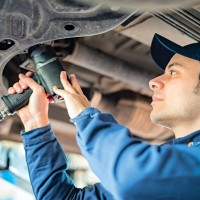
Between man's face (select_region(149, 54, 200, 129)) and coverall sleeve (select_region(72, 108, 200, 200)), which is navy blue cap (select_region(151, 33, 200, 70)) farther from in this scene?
coverall sleeve (select_region(72, 108, 200, 200))

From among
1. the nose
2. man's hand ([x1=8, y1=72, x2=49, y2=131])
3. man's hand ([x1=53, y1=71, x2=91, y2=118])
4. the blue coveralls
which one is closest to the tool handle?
man's hand ([x1=8, y1=72, x2=49, y2=131])

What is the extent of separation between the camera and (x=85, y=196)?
1.11 meters

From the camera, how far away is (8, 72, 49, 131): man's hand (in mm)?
1036

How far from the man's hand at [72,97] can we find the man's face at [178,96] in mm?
205

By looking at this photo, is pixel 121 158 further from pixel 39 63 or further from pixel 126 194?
pixel 39 63

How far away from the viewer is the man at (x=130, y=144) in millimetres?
768

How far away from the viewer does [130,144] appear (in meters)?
0.79

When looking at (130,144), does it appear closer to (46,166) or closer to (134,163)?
(134,163)

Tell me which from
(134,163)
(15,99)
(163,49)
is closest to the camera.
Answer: (134,163)

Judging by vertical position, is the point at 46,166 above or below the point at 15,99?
below

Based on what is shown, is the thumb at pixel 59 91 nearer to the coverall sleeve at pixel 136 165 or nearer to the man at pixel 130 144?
the man at pixel 130 144

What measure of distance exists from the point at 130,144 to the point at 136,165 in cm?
5

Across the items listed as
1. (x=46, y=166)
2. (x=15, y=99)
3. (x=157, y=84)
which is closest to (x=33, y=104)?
(x=15, y=99)

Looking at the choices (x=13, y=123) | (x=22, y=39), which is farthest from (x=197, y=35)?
(x=13, y=123)
